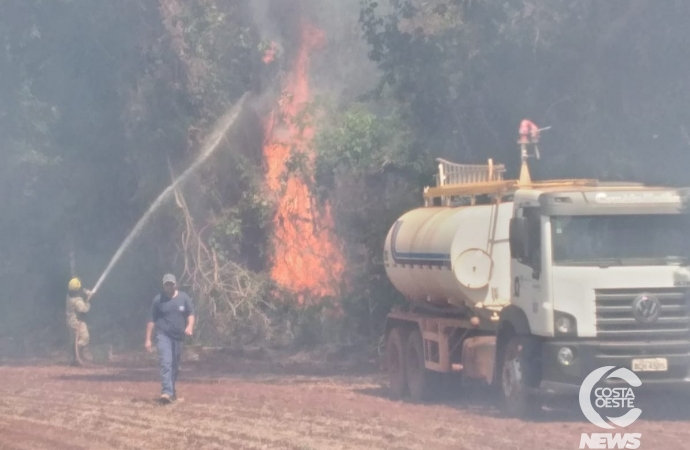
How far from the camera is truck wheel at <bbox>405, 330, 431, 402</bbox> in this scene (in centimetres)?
1605

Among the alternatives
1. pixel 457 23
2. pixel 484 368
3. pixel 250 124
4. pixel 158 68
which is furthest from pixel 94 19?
pixel 484 368

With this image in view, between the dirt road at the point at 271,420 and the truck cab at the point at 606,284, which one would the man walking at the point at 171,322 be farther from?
the truck cab at the point at 606,284

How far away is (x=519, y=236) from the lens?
1295cm

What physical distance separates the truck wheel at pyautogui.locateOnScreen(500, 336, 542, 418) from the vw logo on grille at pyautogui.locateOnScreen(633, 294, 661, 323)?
1418 millimetres

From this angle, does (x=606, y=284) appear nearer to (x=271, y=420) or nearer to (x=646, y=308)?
(x=646, y=308)

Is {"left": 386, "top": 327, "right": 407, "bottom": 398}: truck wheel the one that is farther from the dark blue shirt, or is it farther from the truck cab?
the truck cab

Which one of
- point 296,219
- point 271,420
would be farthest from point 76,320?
point 271,420

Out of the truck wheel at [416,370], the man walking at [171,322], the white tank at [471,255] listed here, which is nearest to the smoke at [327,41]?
the truck wheel at [416,370]

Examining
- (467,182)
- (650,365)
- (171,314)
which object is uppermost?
(467,182)

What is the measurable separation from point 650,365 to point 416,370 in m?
4.73

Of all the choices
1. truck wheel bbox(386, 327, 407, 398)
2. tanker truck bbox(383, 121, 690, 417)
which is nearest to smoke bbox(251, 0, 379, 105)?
truck wheel bbox(386, 327, 407, 398)

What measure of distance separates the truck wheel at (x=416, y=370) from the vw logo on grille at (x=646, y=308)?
4.35 metres

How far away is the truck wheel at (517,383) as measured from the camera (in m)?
12.9

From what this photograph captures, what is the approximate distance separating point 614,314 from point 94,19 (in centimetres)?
2000
